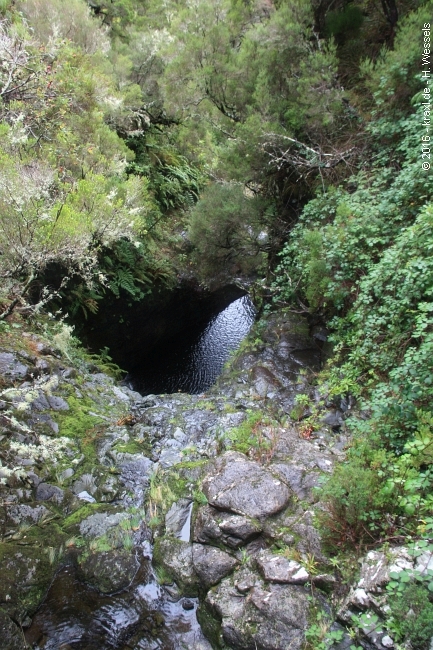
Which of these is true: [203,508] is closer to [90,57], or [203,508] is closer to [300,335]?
[300,335]

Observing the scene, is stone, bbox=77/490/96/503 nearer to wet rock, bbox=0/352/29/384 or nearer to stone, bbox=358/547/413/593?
wet rock, bbox=0/352/29/384

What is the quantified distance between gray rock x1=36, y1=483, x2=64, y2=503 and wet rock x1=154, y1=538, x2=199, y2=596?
1.29m

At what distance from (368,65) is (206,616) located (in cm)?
767

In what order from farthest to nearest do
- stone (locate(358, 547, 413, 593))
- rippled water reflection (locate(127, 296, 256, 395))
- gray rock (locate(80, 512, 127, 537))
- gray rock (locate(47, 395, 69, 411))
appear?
rippled water reflection (locate(127, 296, 256, 395))
gray rock (locate(47, 395, 69, 411))
gray rock (locate(80, 512, 127, 537))
stone (locate(358, 547, 413, 593))

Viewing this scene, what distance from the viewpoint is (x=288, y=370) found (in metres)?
7.36

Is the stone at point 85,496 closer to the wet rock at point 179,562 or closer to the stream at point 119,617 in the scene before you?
the stream at point 119,617

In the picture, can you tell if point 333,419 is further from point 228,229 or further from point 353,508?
point 228,229

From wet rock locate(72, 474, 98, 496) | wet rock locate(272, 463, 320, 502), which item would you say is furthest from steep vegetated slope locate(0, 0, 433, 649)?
wet rock locate(72, 474, 98, 496)

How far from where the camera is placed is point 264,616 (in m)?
3.03

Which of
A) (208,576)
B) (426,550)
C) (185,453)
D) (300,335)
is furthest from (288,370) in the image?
(426,550)

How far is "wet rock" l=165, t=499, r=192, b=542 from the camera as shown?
13.5 ft

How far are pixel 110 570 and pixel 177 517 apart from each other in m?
0.82

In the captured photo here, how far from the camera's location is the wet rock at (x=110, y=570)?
3707 mm

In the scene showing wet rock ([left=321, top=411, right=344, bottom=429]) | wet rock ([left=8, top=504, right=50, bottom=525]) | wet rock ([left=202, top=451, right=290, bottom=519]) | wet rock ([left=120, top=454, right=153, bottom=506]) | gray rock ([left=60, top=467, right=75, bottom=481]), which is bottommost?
wet rock ([left=8, top=504, right=50, bottom=525])
